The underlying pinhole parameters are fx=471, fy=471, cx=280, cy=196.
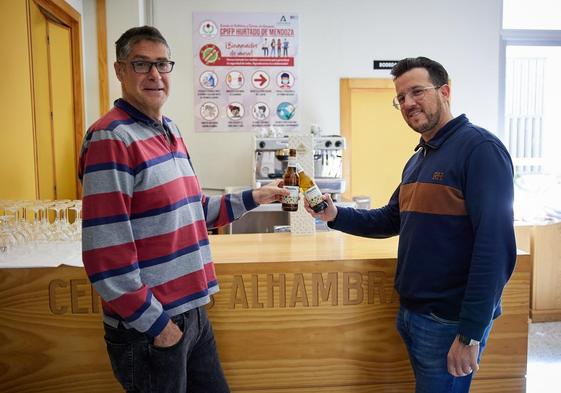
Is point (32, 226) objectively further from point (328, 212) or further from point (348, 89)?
point (348, 89)

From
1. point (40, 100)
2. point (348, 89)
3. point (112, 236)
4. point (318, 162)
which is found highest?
point (348, 89)

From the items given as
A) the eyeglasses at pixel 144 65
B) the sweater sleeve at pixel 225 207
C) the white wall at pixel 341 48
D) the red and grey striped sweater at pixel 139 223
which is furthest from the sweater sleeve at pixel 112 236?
the white wall at pixel 341 48

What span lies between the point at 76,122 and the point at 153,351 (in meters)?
3.11

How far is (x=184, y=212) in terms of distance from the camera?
1.37 meters

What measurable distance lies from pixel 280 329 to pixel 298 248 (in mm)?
375

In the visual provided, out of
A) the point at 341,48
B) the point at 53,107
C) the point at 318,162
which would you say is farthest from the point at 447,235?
the point at 341,48

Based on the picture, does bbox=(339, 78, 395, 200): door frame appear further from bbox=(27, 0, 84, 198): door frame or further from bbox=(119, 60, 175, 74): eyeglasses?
bbox=(119, 60, 175, 74): eyeglasses

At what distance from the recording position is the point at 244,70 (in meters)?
4.54

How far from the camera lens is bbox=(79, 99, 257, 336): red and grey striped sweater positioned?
1209mm

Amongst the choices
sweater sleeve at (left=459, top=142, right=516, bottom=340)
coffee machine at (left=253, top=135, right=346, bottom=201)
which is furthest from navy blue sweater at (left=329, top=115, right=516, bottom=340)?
coffee machine at (left=253, top=135, right=346, bottom=201)

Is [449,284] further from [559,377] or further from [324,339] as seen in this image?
[559,377]

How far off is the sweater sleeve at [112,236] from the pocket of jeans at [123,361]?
4.8 inches

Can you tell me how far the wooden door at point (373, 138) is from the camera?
15.3 ft

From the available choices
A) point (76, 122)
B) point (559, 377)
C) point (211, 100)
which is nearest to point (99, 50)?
point (76, 122)
